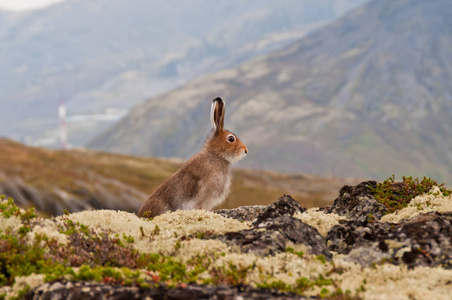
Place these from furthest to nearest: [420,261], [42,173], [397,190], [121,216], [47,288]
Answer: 1. [42,173]
2. [397,190]
3. [121,216]
4. [420,261]
5. [47,288]

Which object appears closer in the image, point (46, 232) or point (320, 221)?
point (46, 232)

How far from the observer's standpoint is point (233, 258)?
1161cm

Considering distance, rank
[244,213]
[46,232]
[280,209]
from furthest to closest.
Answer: [244,213]
[280,209]
[46,232]

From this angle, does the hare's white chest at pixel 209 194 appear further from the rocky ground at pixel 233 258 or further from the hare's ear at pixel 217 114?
the rocky ground at pixel 233 258

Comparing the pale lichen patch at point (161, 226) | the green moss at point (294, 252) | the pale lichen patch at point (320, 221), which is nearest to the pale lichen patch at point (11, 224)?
the pale lichen patch at point (161, 226)

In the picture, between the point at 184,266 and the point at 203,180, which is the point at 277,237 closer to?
the point at 184,266

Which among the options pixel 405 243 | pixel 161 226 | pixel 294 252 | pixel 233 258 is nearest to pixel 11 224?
pixel 161 226

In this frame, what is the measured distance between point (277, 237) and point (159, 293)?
3685 millimetres

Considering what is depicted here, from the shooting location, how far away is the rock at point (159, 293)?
10.0m

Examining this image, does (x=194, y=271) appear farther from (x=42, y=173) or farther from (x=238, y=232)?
(x=42, y=173)

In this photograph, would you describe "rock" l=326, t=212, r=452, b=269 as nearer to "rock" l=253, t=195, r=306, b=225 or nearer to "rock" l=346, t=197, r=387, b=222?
"rock" l=253, t=195, r=306, b=225

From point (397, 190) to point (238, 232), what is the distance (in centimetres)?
696

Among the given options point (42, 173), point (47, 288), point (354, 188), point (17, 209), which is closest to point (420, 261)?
point (354, 188)

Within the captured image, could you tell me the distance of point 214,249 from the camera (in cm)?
1237
